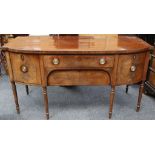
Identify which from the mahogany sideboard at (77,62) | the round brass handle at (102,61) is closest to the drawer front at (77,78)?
the mahogany sideboard at (77,62)

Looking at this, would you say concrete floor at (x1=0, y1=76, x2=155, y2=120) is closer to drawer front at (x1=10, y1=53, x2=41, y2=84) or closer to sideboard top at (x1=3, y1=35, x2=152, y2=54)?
drawer front at (x1=10, y1=53, x2=41, y2=84)

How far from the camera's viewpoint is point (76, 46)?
4.68 feet

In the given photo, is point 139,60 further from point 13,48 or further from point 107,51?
point 13,48

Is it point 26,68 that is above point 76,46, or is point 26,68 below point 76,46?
below

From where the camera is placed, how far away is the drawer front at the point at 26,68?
138cm

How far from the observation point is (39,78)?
1445mm

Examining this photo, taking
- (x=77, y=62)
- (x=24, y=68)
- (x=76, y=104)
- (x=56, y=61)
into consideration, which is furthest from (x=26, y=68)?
(x=76, y=104)

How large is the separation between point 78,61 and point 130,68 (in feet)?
1.36

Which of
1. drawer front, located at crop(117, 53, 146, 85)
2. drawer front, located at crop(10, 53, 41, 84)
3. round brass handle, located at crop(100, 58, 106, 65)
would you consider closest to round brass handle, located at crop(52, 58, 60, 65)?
drawer front, located at crop(10, 53, 41, 84)

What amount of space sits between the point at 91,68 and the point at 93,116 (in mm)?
545

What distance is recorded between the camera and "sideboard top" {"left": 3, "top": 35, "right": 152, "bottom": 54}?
4.37ft

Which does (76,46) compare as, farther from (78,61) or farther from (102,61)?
(102,61)

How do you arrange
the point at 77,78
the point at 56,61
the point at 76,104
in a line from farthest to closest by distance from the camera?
the point at 76,104 < the point at 77,78 < the point at 56,61

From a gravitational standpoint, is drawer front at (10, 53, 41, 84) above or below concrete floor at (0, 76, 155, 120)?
above
